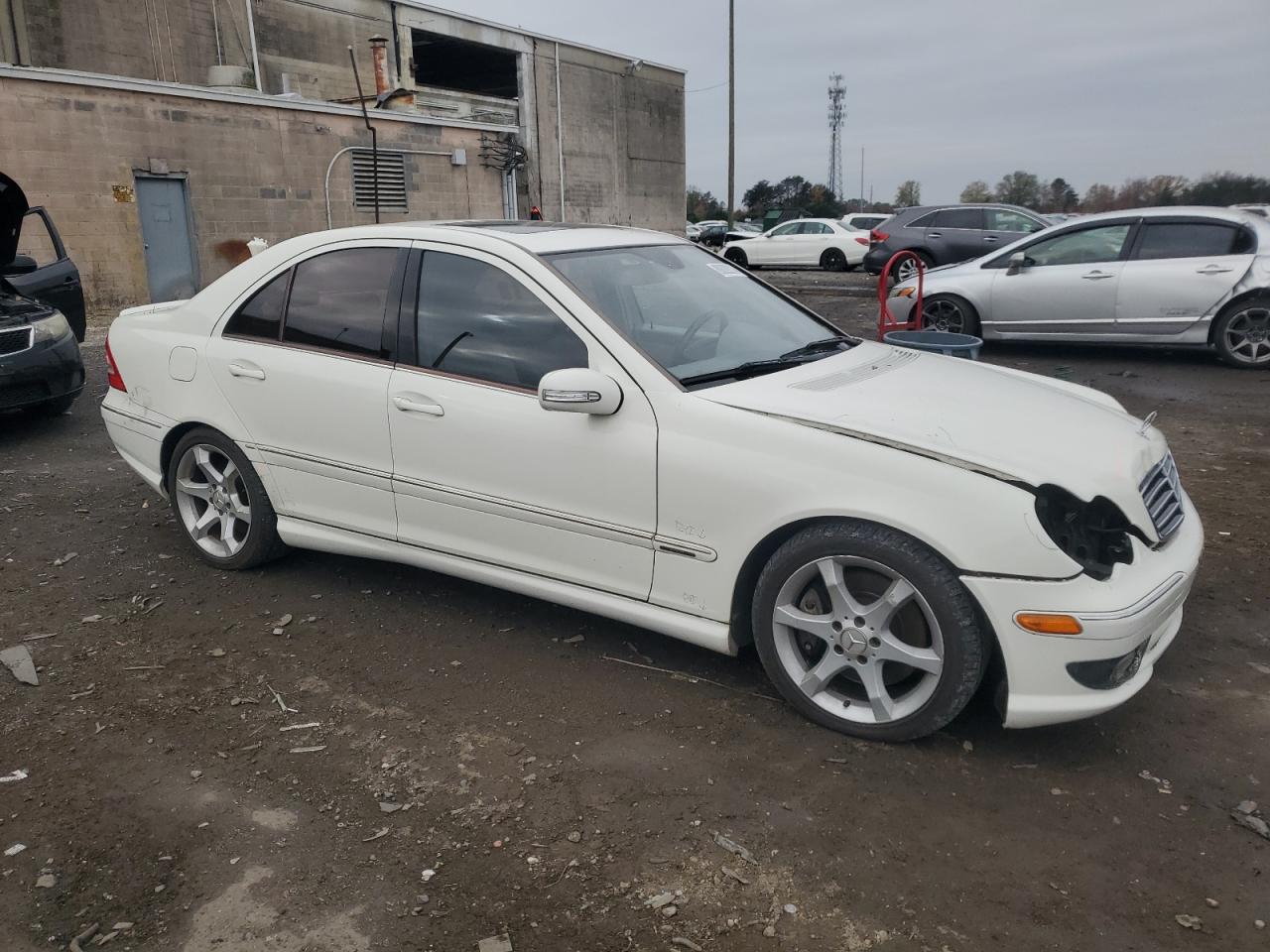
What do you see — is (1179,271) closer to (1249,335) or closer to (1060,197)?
(1249,335)

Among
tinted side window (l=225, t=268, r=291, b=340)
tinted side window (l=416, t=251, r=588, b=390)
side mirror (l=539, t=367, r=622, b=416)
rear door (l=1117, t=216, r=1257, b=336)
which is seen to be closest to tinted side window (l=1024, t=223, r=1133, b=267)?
rear door (l=1117, t=216, r=1257, b=336)

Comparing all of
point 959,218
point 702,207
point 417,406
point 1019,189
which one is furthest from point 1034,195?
point 417,406

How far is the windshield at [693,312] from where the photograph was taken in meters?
3.52

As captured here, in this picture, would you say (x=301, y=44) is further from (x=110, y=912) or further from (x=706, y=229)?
(x=110, y=912)

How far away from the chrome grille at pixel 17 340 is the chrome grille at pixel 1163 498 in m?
7.21

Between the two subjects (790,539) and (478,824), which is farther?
→ (790,539)

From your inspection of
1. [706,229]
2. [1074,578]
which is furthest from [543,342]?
[706,229]

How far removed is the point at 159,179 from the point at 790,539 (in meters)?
15.5

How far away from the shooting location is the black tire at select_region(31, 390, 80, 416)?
24.7 ft

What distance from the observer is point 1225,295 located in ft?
28.7

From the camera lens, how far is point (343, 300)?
4.03m

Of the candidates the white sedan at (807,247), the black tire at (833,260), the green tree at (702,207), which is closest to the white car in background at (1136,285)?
the white sedan at (807,247)

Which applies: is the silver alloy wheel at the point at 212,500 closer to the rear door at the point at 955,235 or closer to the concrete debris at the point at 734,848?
the concrete debris at the point at 734,848

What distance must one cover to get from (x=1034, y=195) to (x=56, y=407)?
54.1m
